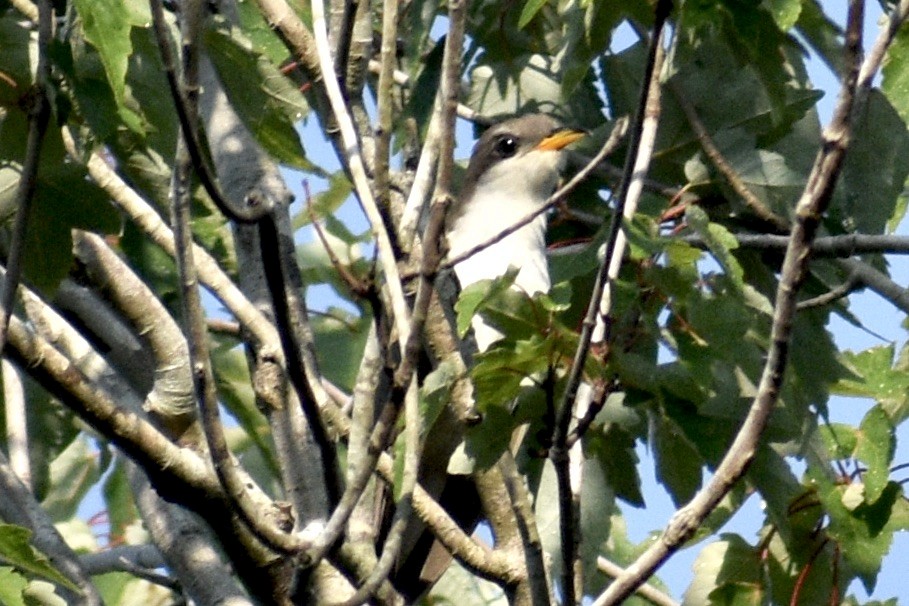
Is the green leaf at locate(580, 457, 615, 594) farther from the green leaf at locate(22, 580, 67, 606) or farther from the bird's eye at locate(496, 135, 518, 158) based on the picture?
the bird's eye at locate(496, 135, 518, 158)

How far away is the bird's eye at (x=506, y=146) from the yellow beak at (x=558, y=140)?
12cm

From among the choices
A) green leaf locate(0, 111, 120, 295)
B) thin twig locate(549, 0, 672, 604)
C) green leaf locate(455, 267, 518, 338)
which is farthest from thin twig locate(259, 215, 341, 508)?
green leaf locate(0, 111, 120, 295)

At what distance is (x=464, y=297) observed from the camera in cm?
259

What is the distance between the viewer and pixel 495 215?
5.77m

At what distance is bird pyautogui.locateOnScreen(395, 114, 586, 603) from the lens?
4.74 meters

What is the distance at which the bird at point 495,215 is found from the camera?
15.5 ft

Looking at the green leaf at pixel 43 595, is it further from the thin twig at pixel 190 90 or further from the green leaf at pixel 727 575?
the green leaf at pixel 727 575

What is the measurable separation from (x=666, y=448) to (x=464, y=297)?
3.00 feet

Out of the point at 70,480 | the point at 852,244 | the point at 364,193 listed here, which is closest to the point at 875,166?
the point at 852,244

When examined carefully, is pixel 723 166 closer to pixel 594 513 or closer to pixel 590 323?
pixel 594 513

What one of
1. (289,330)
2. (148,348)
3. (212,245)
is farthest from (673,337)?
(212,245)

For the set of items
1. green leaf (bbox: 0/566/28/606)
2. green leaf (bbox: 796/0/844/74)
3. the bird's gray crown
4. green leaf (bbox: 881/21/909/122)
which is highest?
the bird's gray crown

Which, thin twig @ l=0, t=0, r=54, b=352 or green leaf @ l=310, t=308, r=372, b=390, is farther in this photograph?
green leaf @ l=310, t=308, r=372, b=390

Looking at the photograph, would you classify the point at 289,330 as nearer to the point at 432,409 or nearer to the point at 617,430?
the point at 432,409
